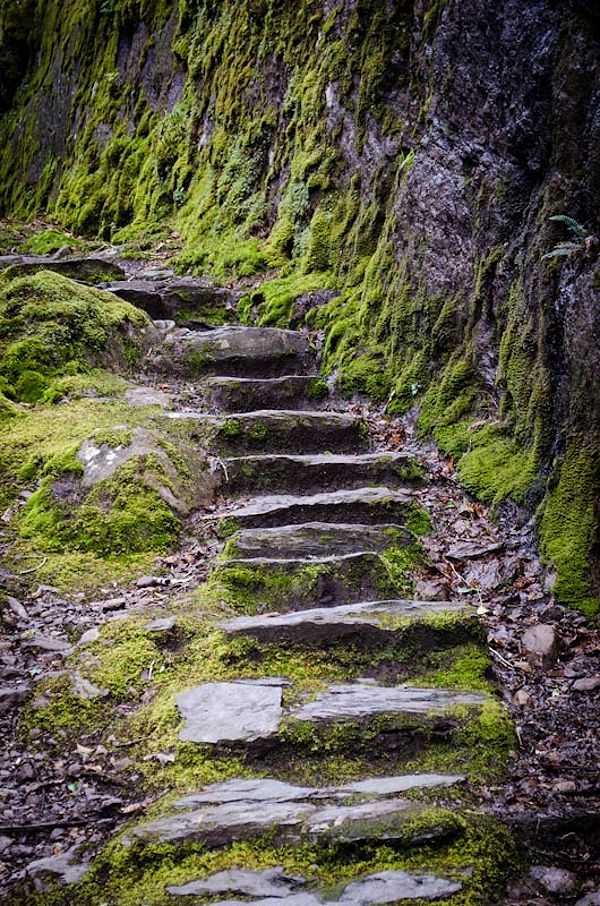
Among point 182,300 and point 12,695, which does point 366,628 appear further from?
point 182,300

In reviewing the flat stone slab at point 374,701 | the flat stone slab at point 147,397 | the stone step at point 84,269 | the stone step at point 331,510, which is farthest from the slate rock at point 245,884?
the stone step at point 84,269

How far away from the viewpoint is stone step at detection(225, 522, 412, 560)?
458 cm

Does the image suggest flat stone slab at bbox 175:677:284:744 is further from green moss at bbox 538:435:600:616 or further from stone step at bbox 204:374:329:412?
stone step at bbox 204:374:329:412

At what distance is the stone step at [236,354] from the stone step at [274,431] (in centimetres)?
116

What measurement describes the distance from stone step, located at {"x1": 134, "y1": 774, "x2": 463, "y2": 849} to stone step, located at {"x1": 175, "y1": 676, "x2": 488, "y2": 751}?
24 cm

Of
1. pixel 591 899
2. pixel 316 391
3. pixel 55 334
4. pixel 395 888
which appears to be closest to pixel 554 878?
pixel 591 899

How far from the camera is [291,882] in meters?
2.55

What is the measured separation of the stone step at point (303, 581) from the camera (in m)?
4.27

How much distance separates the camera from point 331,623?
384 centimetres

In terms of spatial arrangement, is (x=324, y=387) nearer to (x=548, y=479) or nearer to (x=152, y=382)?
(x=152, y=382)

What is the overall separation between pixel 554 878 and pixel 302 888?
36.1 inches

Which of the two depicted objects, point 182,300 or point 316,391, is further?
point 182,300

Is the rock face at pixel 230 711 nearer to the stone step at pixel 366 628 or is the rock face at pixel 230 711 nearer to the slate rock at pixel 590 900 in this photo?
the stone step at pixel 366 628

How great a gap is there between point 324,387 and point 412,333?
1019 mm
